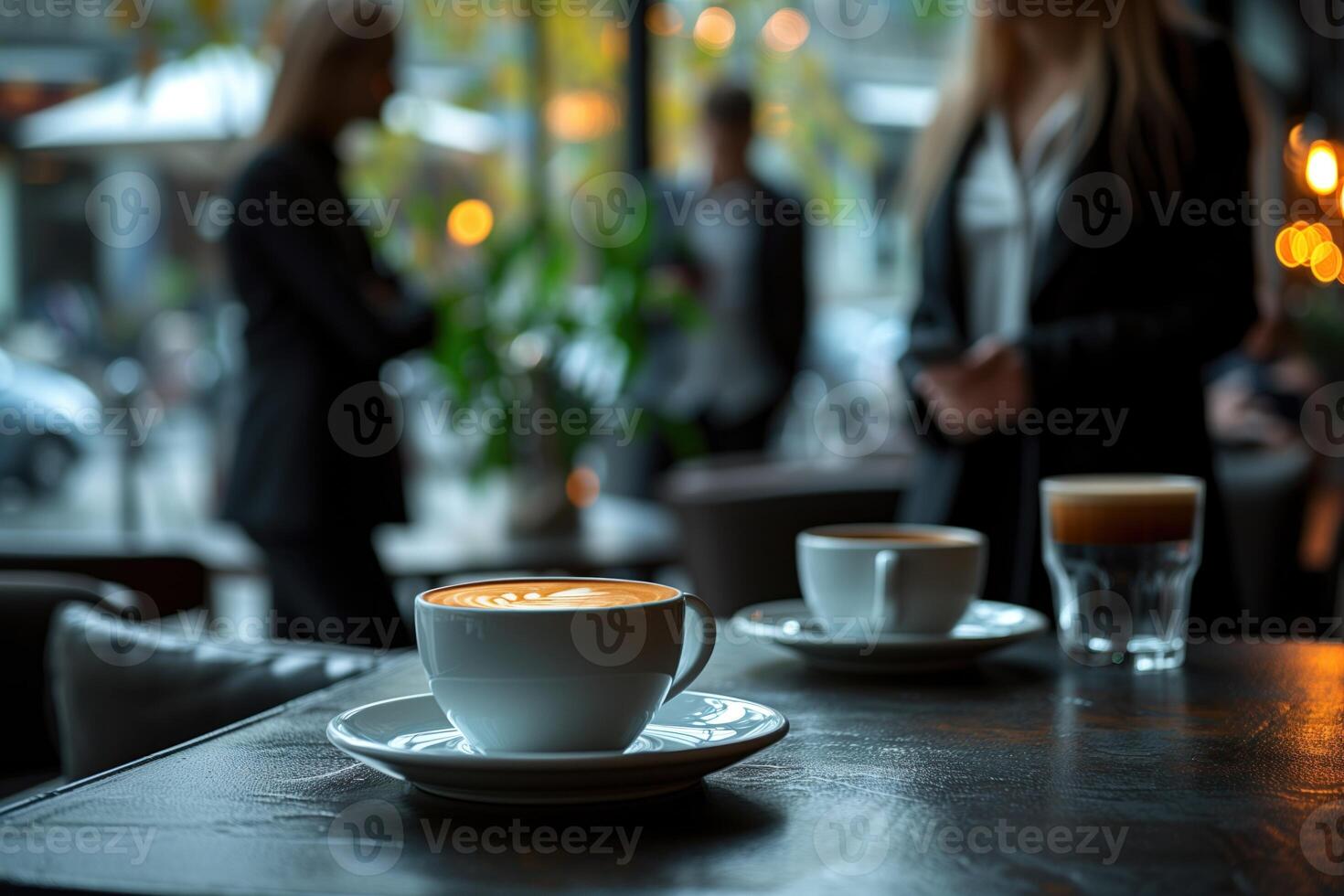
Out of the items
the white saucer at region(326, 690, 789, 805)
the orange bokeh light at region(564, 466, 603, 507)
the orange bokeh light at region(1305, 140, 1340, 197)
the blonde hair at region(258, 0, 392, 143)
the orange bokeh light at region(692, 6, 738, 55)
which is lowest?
the orange bokeh light at region(564, 466, 603, 507)

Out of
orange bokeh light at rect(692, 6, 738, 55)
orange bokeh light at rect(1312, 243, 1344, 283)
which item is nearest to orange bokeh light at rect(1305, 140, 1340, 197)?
orange bokeh light at rect(1312, 243, 1344, 283)

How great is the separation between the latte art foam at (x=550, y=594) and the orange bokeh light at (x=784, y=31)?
4505 mm

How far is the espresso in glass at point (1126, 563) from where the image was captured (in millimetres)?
999

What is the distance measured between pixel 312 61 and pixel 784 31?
289cm

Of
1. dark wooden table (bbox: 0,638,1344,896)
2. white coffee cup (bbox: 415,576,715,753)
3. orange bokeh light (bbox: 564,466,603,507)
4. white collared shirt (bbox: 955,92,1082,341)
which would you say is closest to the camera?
dark wooden table (bbox: 0,638,1344,896)

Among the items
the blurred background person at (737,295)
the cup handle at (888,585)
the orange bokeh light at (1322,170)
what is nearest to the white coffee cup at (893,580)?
the cup handle at (888,585)

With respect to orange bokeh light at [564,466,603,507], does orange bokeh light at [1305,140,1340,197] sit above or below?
above

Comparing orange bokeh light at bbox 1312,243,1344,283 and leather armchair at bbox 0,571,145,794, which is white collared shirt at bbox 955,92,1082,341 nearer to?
A: leather armchair at bbox 0,571,145,794

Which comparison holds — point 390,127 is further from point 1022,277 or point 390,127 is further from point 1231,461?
point 1022,277

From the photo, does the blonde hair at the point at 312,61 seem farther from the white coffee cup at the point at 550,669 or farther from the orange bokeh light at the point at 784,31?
the orange bokeh light at the point at 784,31

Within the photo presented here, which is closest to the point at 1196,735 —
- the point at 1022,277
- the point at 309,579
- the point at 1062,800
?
the point at 1062,800

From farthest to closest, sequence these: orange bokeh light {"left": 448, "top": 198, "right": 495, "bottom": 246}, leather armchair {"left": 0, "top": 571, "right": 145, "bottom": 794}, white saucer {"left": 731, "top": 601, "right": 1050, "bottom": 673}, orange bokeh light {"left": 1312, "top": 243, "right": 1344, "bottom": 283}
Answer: orange bokeh light {"left": 1312, "top": 243, "right": 1344, "bottom": 283} < orange bokeh light {"left": 448, "top": 198, "right": 495, "bottom": 246} < leather armchair {"left": 0, "top": 571, "right": 145, "bottom": 794} < white saucer {"left": 731, "top": 601, "right": 1050, "bottom": 673}

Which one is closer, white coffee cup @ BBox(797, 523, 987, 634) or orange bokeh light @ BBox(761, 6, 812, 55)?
white coffee cup @ BBox(797, 523, 987, 634)

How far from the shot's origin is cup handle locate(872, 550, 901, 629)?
37.3 inches
